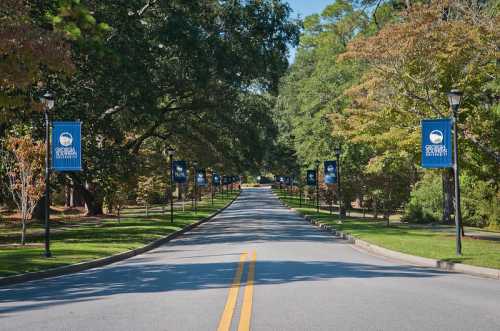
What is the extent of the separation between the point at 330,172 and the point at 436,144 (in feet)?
59.1

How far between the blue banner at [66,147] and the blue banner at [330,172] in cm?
2000

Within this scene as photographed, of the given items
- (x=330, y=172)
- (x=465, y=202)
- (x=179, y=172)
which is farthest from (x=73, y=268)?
(x=465, y=202)

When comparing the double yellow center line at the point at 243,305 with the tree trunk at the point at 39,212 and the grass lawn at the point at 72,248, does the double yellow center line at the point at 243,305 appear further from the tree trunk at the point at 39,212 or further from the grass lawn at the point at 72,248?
the tree trunk at the point at 39,212

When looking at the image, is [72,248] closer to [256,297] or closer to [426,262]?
[426,262]

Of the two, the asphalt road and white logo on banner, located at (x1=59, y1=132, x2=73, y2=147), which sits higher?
white logo on banner, located at (x1=59, y1=132, x2=73, y2=147)

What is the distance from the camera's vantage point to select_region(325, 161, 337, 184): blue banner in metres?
35.4

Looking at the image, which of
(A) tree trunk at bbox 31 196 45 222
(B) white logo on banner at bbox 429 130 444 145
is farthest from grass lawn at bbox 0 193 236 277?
(A) tree trunk at bbox 31 196 45 222

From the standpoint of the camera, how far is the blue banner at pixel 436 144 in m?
17.4

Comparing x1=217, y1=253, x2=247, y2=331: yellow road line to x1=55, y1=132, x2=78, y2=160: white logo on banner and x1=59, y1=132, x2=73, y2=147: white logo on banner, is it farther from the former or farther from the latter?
x1=59, y1=132, x2=73, y2=147: white logo on banner

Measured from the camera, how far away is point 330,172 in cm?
3547

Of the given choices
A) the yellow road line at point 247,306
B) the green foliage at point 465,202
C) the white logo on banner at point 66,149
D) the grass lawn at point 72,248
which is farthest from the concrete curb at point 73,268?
the green foliage at point 465,202

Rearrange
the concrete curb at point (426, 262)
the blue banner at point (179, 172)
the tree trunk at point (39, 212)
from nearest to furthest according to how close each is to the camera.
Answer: the concrete curb at point (426, 262), the blue banner at point (179, 172), the tree trunk at point (39, 212)

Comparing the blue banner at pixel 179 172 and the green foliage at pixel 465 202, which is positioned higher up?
the blue banner at pixel 179 172

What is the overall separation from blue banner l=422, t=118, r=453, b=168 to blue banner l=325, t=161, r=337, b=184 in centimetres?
1779
